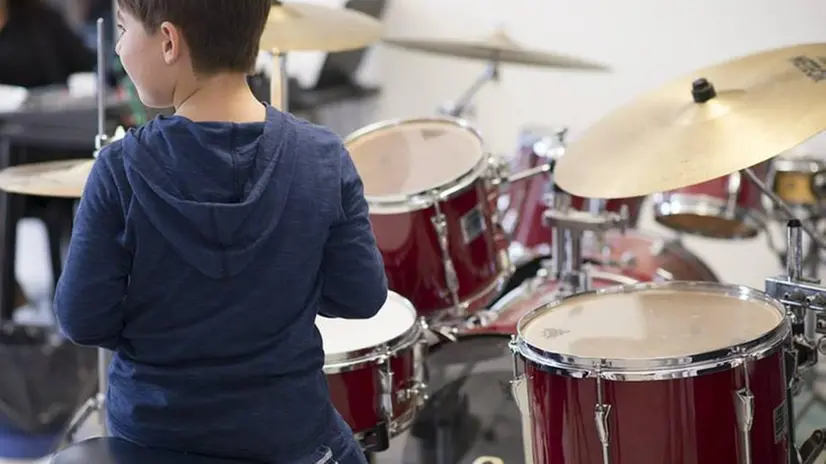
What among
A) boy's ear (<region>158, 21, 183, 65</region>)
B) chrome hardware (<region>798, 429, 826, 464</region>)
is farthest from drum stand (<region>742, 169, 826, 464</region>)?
boy's ear (<region>158, 21, 183, 65</region>)

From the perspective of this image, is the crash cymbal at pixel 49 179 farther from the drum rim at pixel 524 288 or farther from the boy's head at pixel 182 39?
the drum rim at pixel 524 288

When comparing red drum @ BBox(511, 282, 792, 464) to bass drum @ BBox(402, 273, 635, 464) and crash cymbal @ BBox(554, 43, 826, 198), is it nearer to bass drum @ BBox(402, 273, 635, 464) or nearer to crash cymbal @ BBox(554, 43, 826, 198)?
crash cymbal @ BBox(554, 43, 826, 198)

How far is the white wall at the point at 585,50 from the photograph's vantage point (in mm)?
3109

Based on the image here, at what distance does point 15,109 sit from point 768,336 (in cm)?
248

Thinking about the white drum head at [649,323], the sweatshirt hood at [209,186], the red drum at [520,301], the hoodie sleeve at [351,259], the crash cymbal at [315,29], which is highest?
the crash cymbal at [315,29]

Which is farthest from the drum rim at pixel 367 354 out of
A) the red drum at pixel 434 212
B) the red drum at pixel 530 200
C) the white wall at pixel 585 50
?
the white wall at pixel 585 50

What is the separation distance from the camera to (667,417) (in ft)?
4.46

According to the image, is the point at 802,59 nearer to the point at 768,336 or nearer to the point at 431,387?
the point at 768,336

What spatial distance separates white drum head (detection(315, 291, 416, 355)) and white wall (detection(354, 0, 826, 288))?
1.71m

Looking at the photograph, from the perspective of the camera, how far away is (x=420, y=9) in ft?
11.6

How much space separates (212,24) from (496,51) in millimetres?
1512

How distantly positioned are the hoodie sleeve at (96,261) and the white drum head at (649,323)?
58 cm

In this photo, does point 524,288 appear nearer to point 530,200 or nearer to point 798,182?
point 530,200

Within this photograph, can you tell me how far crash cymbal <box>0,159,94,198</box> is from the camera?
5.77ft
